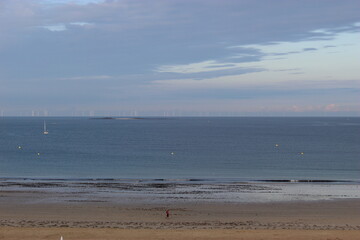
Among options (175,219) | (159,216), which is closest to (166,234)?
(175,219)

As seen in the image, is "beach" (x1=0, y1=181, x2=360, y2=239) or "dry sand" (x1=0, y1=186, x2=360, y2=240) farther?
"beach" (x1=0, y1=181, x2=360, y2=239)

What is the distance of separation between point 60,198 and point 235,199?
16.1m

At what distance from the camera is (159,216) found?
3375cm

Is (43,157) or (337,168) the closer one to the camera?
(337,168)

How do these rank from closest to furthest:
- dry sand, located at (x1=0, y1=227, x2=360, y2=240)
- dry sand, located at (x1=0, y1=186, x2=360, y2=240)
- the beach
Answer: dry sand, located at (x1=0, y1=227, x2=360, y2=240)
dry sand, located at (x1=0, y1=186, x2=360, y2=240)
the beach

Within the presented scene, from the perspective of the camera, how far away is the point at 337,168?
69125mm

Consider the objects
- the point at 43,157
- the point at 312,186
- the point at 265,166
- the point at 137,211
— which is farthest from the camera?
the point at 43,157

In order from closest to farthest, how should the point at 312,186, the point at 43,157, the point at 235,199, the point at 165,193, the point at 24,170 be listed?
the point at 235,199 < the point at 165,193 < the point at 312,186 < the point at 24,170 < the point at 43,157

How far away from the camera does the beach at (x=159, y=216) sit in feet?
Result: 86.6

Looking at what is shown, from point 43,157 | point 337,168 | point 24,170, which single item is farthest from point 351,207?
point 43,157

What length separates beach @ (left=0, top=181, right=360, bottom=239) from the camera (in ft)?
86.6

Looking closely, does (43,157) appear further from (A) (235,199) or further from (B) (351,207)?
(B) (351,207)

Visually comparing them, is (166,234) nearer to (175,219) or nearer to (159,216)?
(175,219)

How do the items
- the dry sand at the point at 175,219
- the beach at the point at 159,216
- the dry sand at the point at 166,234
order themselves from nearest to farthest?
the dry sand at the point at 166,234 → the dry sand at the point at 175,219 → the beach at the point at 159,216
